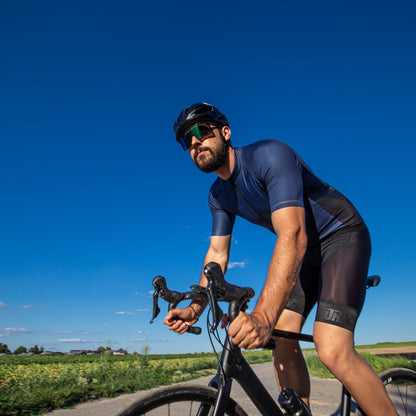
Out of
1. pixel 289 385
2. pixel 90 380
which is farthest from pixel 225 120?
pixel 90 380

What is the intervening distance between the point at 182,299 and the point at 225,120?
1.51 meters

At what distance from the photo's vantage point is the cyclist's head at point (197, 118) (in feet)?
8.80

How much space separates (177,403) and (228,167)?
64.5 inches

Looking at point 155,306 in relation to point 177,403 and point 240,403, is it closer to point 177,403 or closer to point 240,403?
point 177,403

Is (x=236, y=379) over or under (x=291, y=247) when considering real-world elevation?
under

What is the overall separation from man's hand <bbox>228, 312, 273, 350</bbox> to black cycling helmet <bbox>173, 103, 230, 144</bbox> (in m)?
1.64

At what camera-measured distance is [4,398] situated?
3443 mm

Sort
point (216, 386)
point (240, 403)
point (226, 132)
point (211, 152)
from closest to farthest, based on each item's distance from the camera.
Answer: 1. point (216, 386)
2. point (211, 152)
3. point (226, 132)
4. point (240, 403)

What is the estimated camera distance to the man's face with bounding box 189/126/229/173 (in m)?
2.66

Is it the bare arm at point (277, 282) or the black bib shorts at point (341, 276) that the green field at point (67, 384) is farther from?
the bare arm at point (277, 282)

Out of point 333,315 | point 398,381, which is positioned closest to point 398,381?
point 398,381

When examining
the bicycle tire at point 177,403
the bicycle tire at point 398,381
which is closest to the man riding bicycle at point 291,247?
the bicycle tire at point 177,403

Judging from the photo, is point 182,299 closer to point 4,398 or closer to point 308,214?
point 308,214

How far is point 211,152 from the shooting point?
2.66 meters
